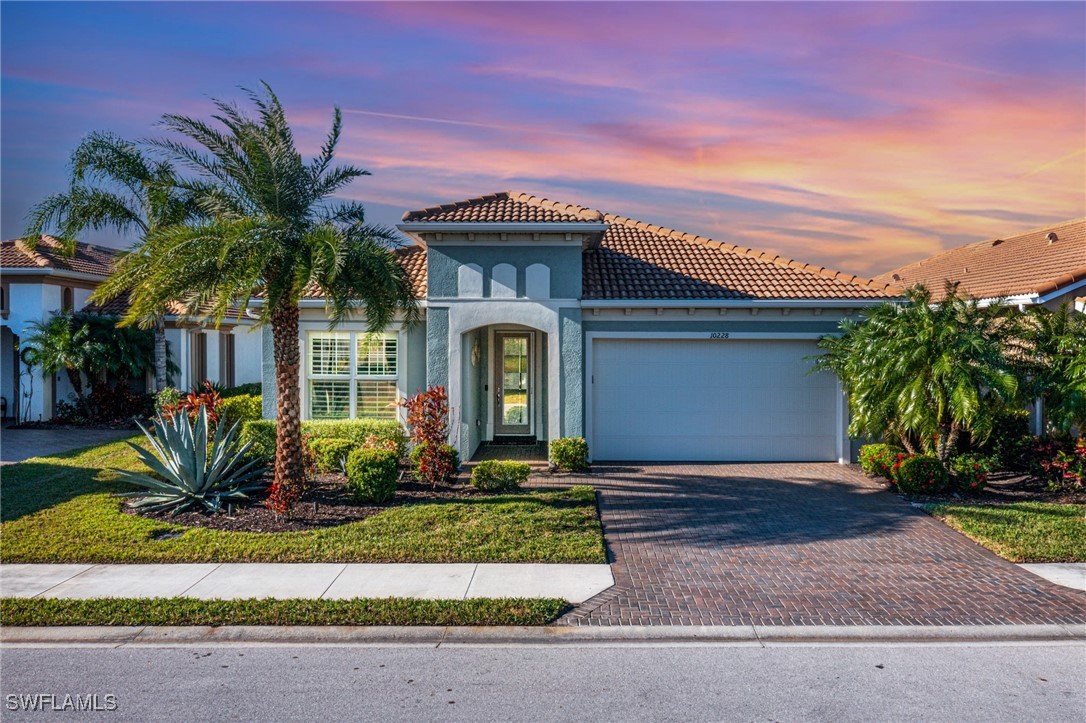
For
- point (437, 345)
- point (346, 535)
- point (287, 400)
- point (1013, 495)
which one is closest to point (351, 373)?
point (437, 345)

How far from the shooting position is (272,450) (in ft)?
47.4

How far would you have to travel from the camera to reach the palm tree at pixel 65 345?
20.6 meters

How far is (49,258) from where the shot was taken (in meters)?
22.6

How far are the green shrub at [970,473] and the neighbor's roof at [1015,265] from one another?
388cm

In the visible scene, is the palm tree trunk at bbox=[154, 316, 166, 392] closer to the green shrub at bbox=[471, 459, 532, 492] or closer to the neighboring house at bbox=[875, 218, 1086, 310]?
the green shrub at bbox=[471, 459, 532, 492]

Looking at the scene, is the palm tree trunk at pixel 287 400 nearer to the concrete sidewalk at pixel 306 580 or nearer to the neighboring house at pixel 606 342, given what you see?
the concrete sidewalk at pixel 306 580

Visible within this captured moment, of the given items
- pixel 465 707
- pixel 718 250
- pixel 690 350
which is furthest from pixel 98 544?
pixel 718 250

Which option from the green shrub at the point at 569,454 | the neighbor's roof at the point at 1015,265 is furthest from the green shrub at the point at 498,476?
the neighbor's roof at the point at 1015,265

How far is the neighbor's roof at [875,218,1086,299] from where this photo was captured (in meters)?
17.2

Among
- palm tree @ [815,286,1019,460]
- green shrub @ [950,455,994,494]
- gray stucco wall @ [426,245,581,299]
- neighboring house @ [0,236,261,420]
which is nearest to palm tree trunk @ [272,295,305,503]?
gray stucco wall @ [426,245,581,299]

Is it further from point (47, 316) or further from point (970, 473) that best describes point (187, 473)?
point (47, 316)

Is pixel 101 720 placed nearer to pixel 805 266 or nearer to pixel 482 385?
pixel 482 385

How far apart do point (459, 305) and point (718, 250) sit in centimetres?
623

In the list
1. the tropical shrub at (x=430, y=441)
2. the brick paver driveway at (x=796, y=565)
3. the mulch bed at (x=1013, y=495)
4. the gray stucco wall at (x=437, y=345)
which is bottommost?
the brick paver driveway at (x=796, y=565)
